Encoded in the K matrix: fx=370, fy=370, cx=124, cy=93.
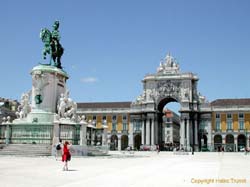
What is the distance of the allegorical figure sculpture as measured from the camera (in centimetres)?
2891

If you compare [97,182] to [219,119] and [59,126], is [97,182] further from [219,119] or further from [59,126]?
[219,119]

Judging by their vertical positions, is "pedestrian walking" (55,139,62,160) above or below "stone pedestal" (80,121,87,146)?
below

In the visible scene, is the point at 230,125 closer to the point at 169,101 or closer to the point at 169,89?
the point at 169,101

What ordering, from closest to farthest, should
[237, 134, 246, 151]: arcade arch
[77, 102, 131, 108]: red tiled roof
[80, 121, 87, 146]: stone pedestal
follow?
[80, 121, 87, 146]: stone pedestal, [237, 134, 246, 151]: arcade arch, [77, 102, 131, 108]: red tiled roof

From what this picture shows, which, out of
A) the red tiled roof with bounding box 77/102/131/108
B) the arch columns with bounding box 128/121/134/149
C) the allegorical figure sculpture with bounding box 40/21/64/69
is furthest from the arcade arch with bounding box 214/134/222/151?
the allegorical figure sculpture with bounding box 40/21/64/69

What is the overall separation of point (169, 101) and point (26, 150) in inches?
2572

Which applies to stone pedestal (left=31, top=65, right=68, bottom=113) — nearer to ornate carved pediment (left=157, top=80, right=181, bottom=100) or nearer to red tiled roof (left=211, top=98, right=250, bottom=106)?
ornate carved pediment (left=157, top=80, right=181, bottom=100)

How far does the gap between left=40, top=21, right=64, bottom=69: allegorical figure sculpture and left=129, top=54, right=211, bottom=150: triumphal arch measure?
181 ft

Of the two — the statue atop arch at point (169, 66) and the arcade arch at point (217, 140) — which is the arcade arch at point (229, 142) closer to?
the arcade arch at point (217, 140)

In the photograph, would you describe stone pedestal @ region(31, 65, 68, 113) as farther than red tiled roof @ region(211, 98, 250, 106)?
No

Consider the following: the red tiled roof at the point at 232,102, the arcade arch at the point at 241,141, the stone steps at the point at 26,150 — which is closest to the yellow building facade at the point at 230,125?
the arcade arch at the point at 241,141

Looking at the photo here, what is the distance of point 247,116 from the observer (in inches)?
3236

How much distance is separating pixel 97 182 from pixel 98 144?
71.1ft

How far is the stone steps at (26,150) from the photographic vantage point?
24766mm
